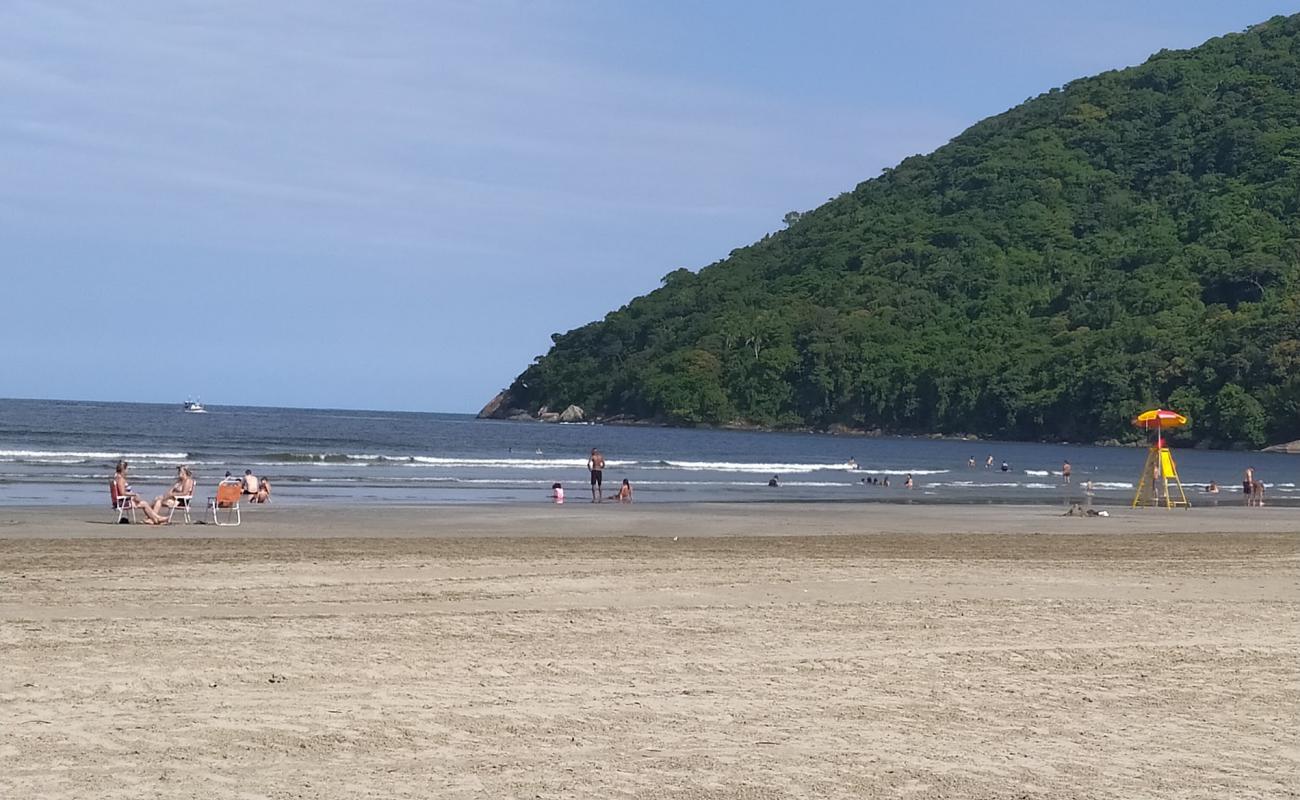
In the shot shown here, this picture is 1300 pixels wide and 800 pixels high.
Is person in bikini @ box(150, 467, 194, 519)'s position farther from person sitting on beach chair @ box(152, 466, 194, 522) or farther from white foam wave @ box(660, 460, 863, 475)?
white foam wave @ box(660, 460, 863, 475)

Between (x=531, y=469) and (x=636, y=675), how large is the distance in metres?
44.4

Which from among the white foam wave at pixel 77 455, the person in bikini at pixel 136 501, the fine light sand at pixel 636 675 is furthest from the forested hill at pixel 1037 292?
the fine light sand at pixel 636 675

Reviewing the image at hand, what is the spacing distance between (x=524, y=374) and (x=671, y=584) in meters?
161

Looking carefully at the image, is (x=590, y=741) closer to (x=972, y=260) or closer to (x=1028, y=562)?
(x=1028, y=562)

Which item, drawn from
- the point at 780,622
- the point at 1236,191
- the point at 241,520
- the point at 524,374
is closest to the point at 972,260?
the point at 1236,191

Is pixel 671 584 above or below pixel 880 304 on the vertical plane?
below

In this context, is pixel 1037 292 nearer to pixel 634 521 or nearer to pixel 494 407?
pixel 494 407

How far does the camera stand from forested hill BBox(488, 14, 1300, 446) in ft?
379

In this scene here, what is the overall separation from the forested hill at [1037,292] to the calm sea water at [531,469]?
→ 70.7 feet

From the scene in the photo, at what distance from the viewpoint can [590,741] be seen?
754 centimetres

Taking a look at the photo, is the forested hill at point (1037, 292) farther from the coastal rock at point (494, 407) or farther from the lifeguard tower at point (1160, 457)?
the lifeguard tower at point (1160, 457)

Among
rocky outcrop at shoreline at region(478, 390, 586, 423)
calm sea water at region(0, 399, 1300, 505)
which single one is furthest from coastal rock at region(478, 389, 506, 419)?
calm sea water at region(0, 399, 1300, 505)

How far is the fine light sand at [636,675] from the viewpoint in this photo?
692 centimetres

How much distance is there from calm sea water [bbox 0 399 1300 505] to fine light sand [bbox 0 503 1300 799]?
16.4 meters
